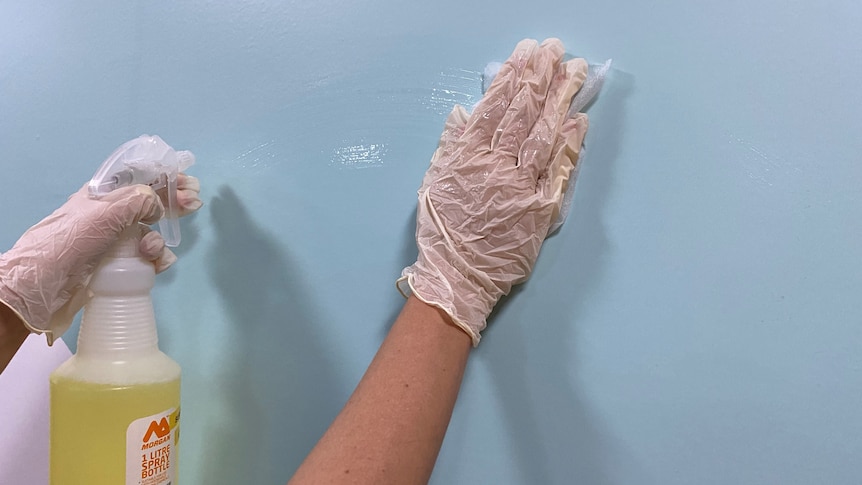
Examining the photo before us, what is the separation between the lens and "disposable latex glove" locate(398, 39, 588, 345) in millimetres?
853

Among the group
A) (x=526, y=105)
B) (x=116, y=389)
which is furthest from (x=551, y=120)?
(x=116, y=389)

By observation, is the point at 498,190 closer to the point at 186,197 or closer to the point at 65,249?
the point at 186,197

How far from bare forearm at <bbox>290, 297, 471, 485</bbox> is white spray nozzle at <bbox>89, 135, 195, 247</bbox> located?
0.38m

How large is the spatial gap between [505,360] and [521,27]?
1.83 feet

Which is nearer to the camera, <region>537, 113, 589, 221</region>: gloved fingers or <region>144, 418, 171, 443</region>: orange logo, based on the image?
<region>144, 418, 171, 443</region>: orange logo

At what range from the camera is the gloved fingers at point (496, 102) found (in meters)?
0.87

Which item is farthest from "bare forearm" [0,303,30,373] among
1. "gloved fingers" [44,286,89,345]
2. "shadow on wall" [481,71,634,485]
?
"shadow on wall" [481,71,634,485]

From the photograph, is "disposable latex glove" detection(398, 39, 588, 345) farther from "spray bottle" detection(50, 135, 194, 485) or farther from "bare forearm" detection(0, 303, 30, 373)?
"bare forearm" detection(0, 303, 30, 373)

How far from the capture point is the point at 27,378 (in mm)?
915

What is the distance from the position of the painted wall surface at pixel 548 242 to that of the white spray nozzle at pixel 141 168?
17 centimetres

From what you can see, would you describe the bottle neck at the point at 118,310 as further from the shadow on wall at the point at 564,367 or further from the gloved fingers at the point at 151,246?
the shadow on wall at the point at 564,367

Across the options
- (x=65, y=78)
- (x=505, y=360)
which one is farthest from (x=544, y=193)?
(x=65, y=78)

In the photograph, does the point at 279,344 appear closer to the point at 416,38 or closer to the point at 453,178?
the point at 453,178

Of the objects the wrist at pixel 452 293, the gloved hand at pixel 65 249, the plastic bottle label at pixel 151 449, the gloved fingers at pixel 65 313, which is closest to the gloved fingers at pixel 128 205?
the gloved hand at pixel 65 249
